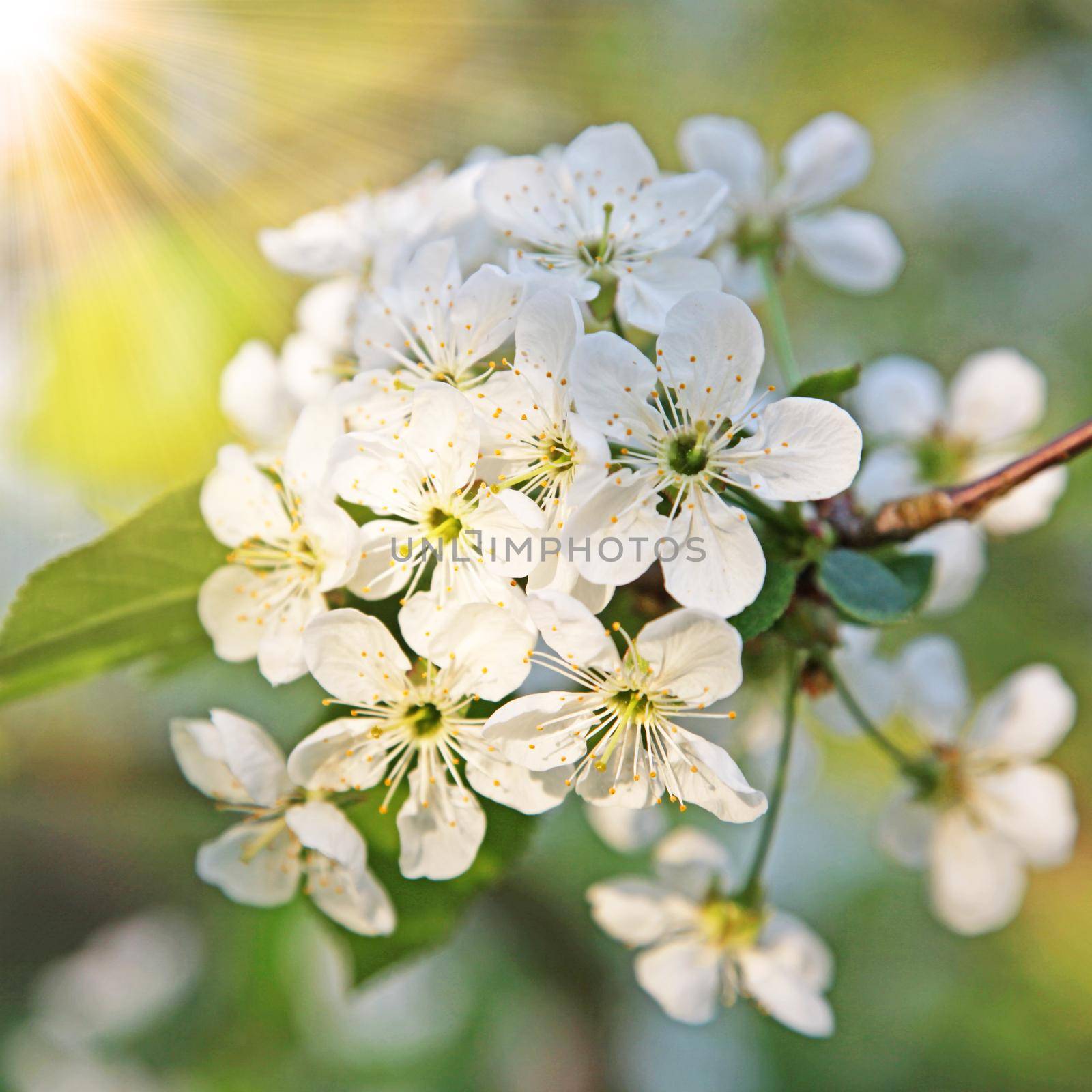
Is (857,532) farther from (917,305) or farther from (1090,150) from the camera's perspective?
(1090,150)

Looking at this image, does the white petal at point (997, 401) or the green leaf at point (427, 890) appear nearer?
the green leaf at point (427, 890)

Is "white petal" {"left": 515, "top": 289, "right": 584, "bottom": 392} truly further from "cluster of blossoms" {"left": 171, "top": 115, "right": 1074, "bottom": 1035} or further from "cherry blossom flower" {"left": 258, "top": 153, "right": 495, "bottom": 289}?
"cherry blossom flower" {"left": 258, "top": 153, "right": 495, "bottom": 289}

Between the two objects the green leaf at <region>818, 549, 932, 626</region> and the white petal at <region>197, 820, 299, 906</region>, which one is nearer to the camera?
the green leaf at <region>818, 549, 932, 626</region>

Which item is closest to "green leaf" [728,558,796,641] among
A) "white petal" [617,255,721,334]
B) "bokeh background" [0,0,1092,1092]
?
"white petal" [617,255,721,334]

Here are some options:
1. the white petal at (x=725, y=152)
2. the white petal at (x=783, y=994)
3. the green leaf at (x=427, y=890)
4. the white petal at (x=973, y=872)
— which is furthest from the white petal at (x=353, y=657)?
the white petal at (x=973, y=872)

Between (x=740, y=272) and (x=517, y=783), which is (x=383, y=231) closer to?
(x=740, y=272)

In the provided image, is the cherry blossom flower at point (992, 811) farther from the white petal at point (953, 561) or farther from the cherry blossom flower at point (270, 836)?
the cherry blossom flower at point (270, 836)

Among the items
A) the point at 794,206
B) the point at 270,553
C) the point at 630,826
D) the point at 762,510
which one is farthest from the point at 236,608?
the point at 794,206
